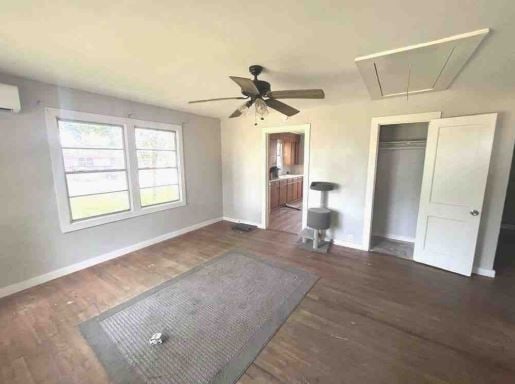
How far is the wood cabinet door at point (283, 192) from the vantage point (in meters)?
6.63

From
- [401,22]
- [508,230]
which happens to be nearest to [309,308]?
[401,22]

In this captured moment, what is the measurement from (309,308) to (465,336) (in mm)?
1349

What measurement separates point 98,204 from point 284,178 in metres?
4.78

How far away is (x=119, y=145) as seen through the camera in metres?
3.46

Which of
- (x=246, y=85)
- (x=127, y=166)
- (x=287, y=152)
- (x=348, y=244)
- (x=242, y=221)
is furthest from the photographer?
(x=287, y=152)

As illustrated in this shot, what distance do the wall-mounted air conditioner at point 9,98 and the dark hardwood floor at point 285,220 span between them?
4204 millimetres

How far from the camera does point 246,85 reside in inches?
76.4

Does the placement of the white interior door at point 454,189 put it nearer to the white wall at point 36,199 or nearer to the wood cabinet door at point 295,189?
the wood cabinet door at point 295,189

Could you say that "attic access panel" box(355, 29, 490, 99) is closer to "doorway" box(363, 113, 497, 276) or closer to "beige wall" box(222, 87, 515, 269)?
"beige wall" box(222, 87, 515, 269)

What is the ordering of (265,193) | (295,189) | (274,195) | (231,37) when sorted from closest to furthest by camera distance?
(231,37) → (265,193) → (274,195) → (295,189)

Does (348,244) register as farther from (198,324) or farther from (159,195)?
(159,195)

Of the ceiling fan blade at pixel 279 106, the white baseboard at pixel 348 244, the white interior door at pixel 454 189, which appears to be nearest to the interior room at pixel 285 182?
the white baseboard at pixel 348 244

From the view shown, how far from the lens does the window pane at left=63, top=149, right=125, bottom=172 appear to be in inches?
116

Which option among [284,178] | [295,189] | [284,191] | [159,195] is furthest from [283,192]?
[159,195]
